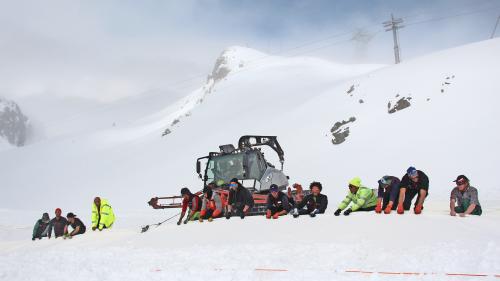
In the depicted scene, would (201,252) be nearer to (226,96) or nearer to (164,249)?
(164,249)

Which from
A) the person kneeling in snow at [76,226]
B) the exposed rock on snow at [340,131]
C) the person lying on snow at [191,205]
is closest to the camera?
the person lying on snow at [191,205]

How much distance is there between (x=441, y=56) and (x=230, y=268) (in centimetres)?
3260

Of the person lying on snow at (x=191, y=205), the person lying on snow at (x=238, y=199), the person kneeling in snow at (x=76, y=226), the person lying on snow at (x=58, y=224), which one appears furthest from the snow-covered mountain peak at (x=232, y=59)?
the person lying on snow at (x=238, y=199)

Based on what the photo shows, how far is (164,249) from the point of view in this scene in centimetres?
751

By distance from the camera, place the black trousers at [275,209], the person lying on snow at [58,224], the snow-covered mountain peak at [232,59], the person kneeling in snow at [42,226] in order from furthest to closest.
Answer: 1. the snow-covered mountain peak at [232,59]
2. the person kneeling in snow at [42,226]
3. the person lying on snow at [58,224]
4. the black trousers at [275,209]

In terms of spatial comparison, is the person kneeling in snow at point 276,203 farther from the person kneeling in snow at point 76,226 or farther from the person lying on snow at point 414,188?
the person kneeling in snow at point 76,226

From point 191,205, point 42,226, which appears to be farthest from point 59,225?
point 191,205

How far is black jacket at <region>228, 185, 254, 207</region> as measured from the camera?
10.1 m

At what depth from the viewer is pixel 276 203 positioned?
959 centimetres

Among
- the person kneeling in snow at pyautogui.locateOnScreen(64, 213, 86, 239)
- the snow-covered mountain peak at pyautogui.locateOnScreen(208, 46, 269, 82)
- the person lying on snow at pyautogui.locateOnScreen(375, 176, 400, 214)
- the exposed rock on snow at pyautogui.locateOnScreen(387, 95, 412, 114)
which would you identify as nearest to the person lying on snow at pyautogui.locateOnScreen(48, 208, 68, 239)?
the person kneeling in snow at pyautogui.locateOnScreen(64, 213, 86, 239)

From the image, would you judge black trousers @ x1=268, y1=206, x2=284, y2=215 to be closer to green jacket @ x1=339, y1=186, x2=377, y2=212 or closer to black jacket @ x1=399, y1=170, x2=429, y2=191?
green jacket @ x1=339, y1=186, x2=377, y2=212

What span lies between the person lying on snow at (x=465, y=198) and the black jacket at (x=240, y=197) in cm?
448

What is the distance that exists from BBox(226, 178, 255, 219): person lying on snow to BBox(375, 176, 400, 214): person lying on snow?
10.1 feet

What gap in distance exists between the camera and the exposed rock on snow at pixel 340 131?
1049 inches
